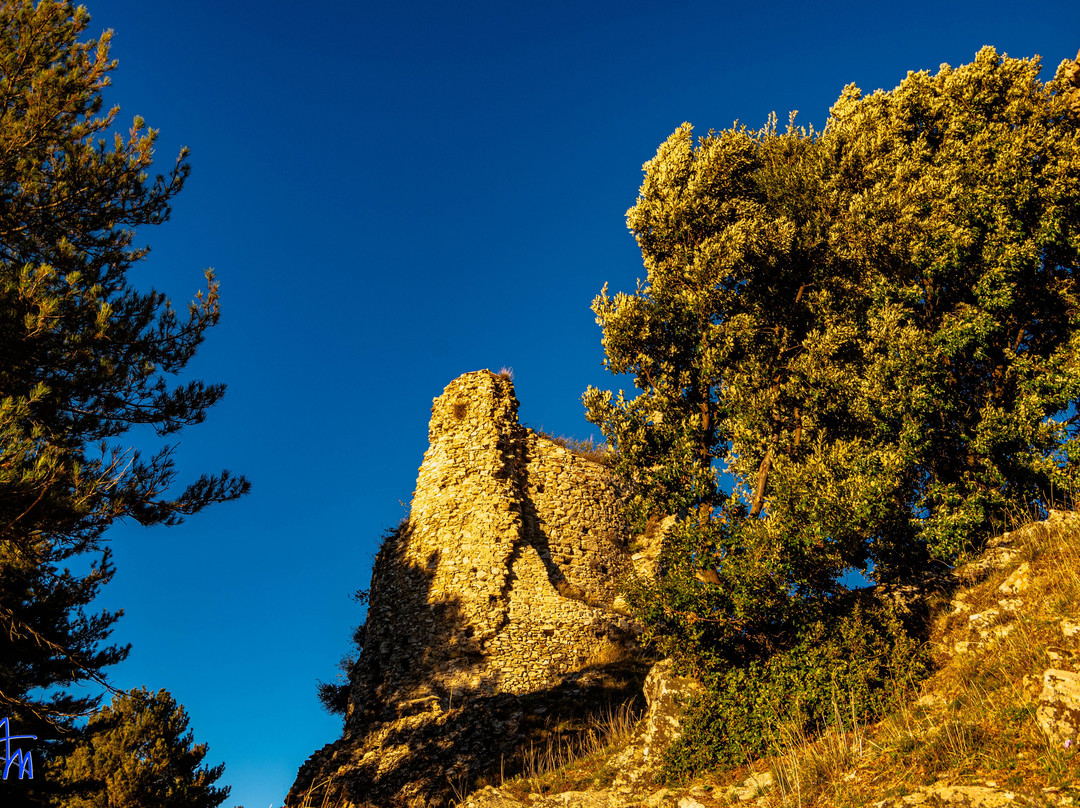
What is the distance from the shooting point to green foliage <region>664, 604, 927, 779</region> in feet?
34.2

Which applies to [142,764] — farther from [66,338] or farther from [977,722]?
[977,722]

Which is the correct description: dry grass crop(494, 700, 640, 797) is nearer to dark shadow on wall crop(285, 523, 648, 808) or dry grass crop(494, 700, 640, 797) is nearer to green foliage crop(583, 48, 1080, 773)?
dark shadow on wall crop(285, 523, 648, 808)

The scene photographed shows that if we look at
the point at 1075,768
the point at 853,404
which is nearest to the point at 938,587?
the point at 853,404

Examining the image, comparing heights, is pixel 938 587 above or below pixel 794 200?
below

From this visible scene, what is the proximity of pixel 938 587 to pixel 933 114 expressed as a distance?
11446mm

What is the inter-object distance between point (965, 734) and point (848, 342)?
808 centimetres

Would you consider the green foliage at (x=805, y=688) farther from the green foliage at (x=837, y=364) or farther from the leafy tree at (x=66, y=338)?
the leafy tree at (x=66, y=338)

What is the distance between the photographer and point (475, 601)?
760 inches

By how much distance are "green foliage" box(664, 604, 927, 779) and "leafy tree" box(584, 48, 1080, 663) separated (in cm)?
61

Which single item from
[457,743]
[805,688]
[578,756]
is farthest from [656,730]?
[457,743]

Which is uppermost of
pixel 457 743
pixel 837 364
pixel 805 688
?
pixel 837 364

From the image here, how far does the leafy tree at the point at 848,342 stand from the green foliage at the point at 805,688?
0.61m

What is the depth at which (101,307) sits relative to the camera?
10.5 meters

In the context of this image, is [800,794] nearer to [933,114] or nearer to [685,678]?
[685,678]
